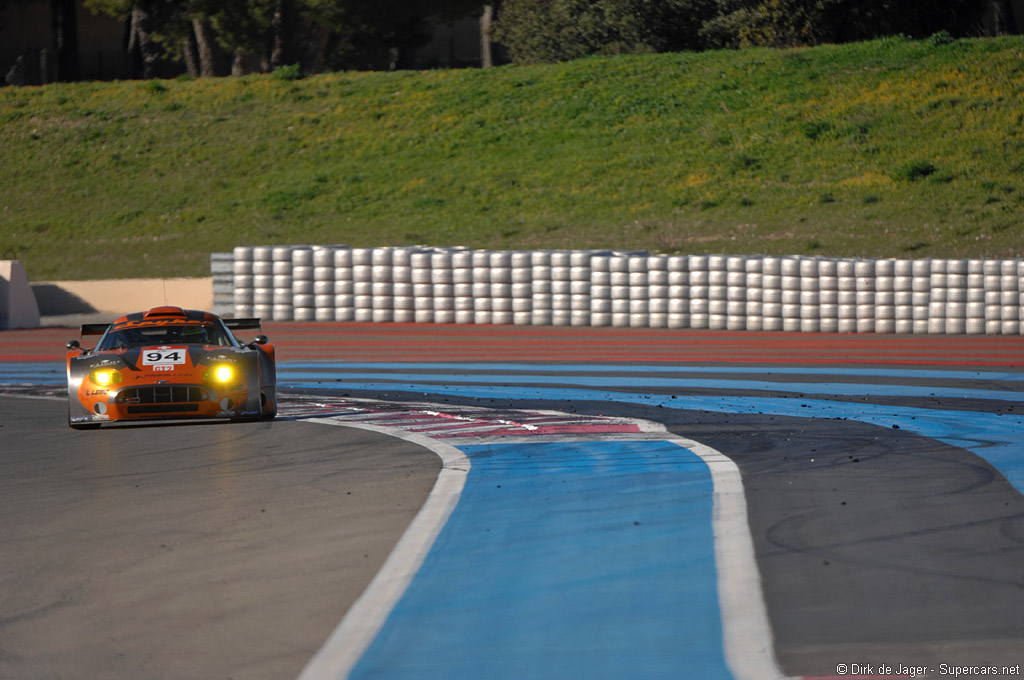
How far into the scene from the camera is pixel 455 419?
11.3 meters

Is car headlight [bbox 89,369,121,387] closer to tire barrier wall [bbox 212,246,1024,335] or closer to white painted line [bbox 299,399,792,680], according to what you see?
white painted line [bbox 299,399,792,680]

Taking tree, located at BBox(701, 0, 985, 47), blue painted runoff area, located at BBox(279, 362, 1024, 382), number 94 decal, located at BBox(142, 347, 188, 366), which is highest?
tree, located at BBox(701, 0, 985, 47)

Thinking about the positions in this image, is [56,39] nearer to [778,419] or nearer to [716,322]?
[716,322]

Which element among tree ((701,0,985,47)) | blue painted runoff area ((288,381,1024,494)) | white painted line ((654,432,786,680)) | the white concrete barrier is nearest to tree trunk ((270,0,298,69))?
tree ((701,0,985,47))

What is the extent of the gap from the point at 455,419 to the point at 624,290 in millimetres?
10809

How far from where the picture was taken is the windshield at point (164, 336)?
1179 centimetres

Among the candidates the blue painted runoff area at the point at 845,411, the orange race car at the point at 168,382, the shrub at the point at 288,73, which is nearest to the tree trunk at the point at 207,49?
the shrub at the point at 288,73

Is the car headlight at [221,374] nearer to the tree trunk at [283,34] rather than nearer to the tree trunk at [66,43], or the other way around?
the tree trunk at [283,34]

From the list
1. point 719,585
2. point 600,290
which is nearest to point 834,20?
point 600,290

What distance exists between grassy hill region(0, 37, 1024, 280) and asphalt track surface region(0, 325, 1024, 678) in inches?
688

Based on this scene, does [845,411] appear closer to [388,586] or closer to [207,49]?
[388,586]

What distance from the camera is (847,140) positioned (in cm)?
3600

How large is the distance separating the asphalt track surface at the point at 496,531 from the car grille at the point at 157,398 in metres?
0.23

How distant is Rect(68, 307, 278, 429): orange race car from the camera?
11.0 metres
